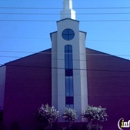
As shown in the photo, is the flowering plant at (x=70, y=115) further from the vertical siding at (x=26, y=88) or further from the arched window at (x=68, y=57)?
the arched window at (x=68, y=57)

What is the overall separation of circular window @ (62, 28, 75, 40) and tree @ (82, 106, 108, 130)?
381 inches

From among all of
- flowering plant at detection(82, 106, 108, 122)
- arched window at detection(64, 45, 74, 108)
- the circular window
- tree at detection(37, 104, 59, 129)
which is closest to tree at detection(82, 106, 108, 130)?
flowering plant at detection(82, 106, 108, 122)

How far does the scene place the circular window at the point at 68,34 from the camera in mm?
36719

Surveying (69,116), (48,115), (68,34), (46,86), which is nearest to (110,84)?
(69,116)

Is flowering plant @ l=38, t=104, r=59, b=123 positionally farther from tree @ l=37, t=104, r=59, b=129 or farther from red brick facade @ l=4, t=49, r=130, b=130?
red brick facade @ l=4, t=49, r=130, b=130

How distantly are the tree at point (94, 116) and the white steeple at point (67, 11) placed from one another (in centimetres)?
1433

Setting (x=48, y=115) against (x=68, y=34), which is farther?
(x=68, y=34)

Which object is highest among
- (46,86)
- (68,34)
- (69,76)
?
(68,34)

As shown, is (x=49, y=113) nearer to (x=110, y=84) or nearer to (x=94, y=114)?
(x=94, y=114)

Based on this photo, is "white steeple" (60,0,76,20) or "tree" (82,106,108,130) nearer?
"tree" (82,106,108,130)

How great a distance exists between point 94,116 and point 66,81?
19.4 feet

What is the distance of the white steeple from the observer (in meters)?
40.3

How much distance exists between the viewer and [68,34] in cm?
3684

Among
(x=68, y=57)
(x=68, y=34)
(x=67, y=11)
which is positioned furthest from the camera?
(x=67, y=11)
